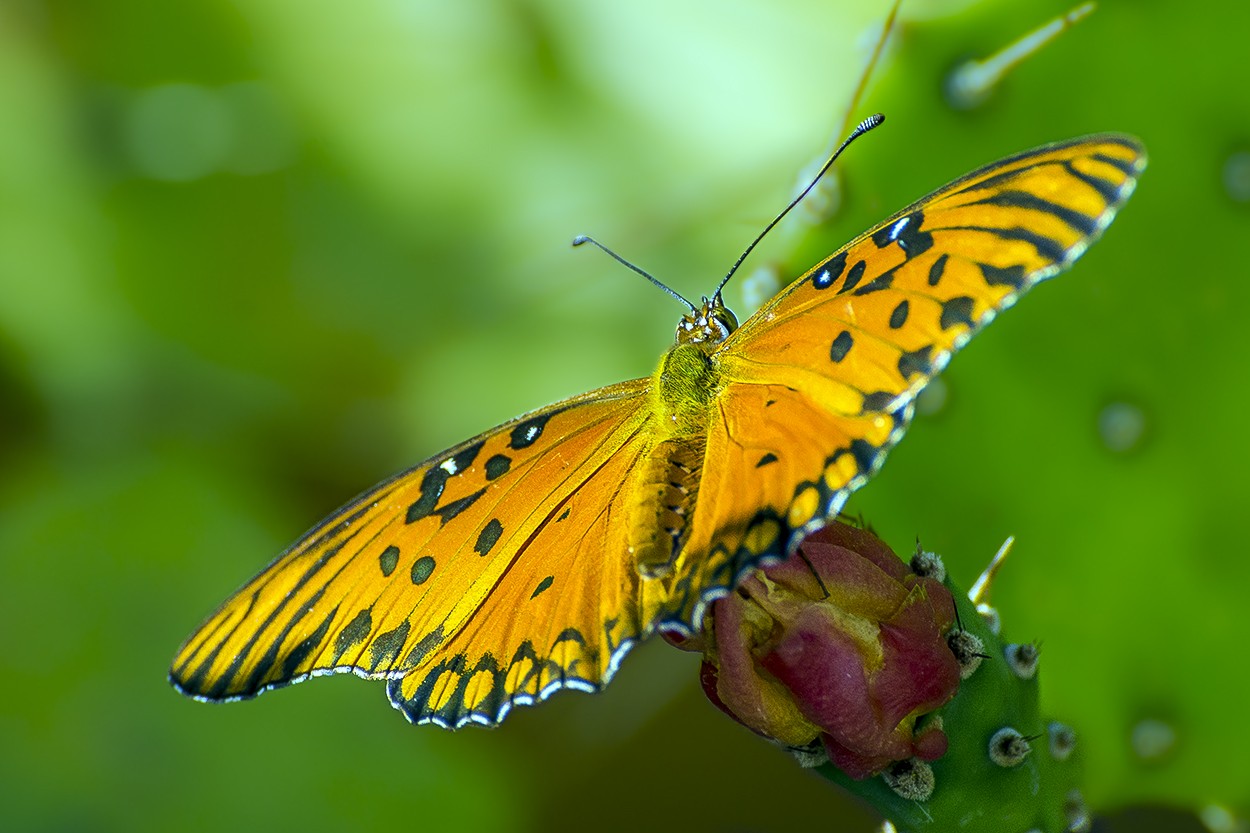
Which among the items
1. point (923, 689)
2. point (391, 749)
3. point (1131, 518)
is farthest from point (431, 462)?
point (391, 749)

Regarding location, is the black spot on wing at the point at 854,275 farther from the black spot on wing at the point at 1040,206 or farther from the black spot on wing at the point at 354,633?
the black spot on wing at the point at 354,633

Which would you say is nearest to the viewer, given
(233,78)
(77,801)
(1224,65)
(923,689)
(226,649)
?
(923,689)

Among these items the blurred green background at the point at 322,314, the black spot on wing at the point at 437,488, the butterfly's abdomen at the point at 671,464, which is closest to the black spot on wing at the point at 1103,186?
the butterfly's abdomen at the point at 671,464

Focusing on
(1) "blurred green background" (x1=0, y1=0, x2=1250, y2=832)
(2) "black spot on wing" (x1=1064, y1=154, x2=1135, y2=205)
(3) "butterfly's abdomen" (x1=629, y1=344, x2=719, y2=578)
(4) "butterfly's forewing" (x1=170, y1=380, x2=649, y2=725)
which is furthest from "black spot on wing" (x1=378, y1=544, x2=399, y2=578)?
(1) "blurred green background" (x1=0, y1=0, x2=1250, y2=832)

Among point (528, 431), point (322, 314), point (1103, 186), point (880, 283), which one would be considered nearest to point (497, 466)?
point (528, 431)

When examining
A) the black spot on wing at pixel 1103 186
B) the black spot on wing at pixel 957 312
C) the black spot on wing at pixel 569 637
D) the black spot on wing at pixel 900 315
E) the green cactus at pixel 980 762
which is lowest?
the green cactus at pixel 980 762

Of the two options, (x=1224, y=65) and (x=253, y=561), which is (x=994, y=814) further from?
(x=253, y=561)
